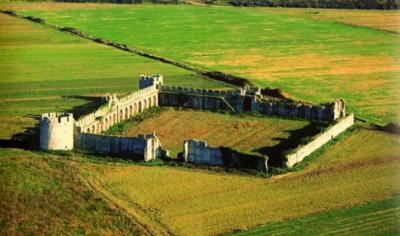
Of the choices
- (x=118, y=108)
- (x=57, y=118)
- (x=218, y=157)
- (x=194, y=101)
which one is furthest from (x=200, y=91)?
(x=218, y=157)

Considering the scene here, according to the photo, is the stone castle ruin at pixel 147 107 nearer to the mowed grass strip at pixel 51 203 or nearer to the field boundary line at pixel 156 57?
the mowed grass strip at pixel 51 203

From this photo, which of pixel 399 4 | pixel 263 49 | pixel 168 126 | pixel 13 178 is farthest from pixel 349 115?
pixel 399 4

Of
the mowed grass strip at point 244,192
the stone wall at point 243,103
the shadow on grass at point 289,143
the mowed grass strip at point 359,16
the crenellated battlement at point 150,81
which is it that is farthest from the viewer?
the mowed grass strip at point 359,16

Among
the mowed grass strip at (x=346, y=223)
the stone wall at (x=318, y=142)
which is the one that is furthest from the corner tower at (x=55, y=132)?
the mowed grass strip at (x=346, y=223)

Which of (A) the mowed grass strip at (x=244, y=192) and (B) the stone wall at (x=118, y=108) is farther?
(B) the stone wall at (x=118, y=108)

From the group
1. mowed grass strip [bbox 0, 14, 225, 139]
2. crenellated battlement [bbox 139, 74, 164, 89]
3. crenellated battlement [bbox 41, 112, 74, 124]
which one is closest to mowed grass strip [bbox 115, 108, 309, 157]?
crenellated battlement [bbox 139, 74, 164, 89]

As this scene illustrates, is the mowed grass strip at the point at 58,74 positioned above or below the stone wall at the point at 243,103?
below

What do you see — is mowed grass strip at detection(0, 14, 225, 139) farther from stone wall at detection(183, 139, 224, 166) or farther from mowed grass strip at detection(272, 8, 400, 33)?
mowed grass strip at detection(272, 8, 400, 33)
